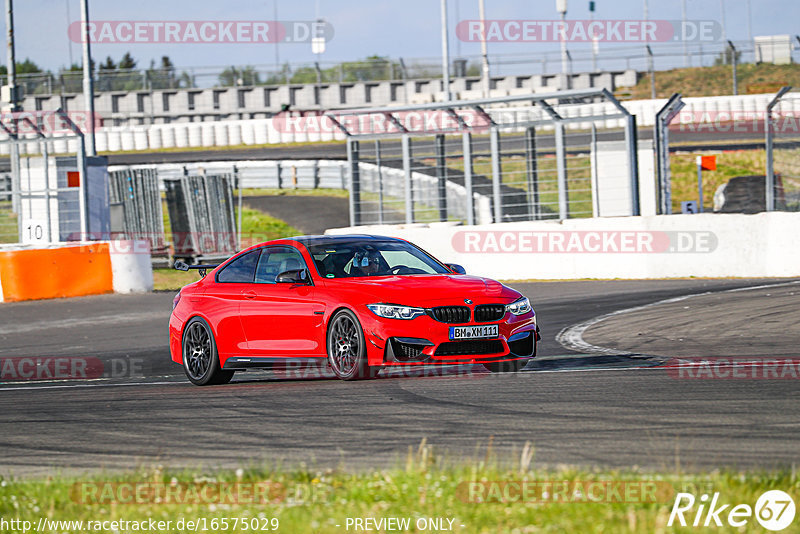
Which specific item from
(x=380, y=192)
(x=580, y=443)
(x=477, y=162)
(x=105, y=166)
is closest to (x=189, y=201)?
(x=105, y=166)

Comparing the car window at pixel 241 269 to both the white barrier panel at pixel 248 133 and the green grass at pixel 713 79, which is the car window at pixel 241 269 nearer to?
the white barrier panel at pixel 248 133

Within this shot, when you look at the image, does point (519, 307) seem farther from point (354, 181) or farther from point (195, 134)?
point (195, 134)

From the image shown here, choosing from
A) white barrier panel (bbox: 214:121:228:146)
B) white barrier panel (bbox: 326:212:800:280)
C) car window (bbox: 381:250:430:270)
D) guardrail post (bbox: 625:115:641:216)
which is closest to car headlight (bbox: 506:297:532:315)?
car window (bbox: 381:250:430:270)

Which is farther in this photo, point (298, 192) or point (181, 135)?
point (181, 135)

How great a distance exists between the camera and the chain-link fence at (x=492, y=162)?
2059 cm

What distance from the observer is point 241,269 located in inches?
434

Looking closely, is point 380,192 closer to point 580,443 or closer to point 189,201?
point 189,201

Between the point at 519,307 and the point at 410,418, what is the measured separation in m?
2.65

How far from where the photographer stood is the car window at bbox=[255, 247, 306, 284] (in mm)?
10680

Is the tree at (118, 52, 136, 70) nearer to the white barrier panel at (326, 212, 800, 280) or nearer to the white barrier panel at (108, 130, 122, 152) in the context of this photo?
the white barrier panel at (108, 130, 122, 152)

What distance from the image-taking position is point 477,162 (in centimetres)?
2339

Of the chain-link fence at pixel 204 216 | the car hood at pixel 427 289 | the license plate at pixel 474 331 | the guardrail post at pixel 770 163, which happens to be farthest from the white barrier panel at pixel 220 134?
the license plate at pixel 474 331
